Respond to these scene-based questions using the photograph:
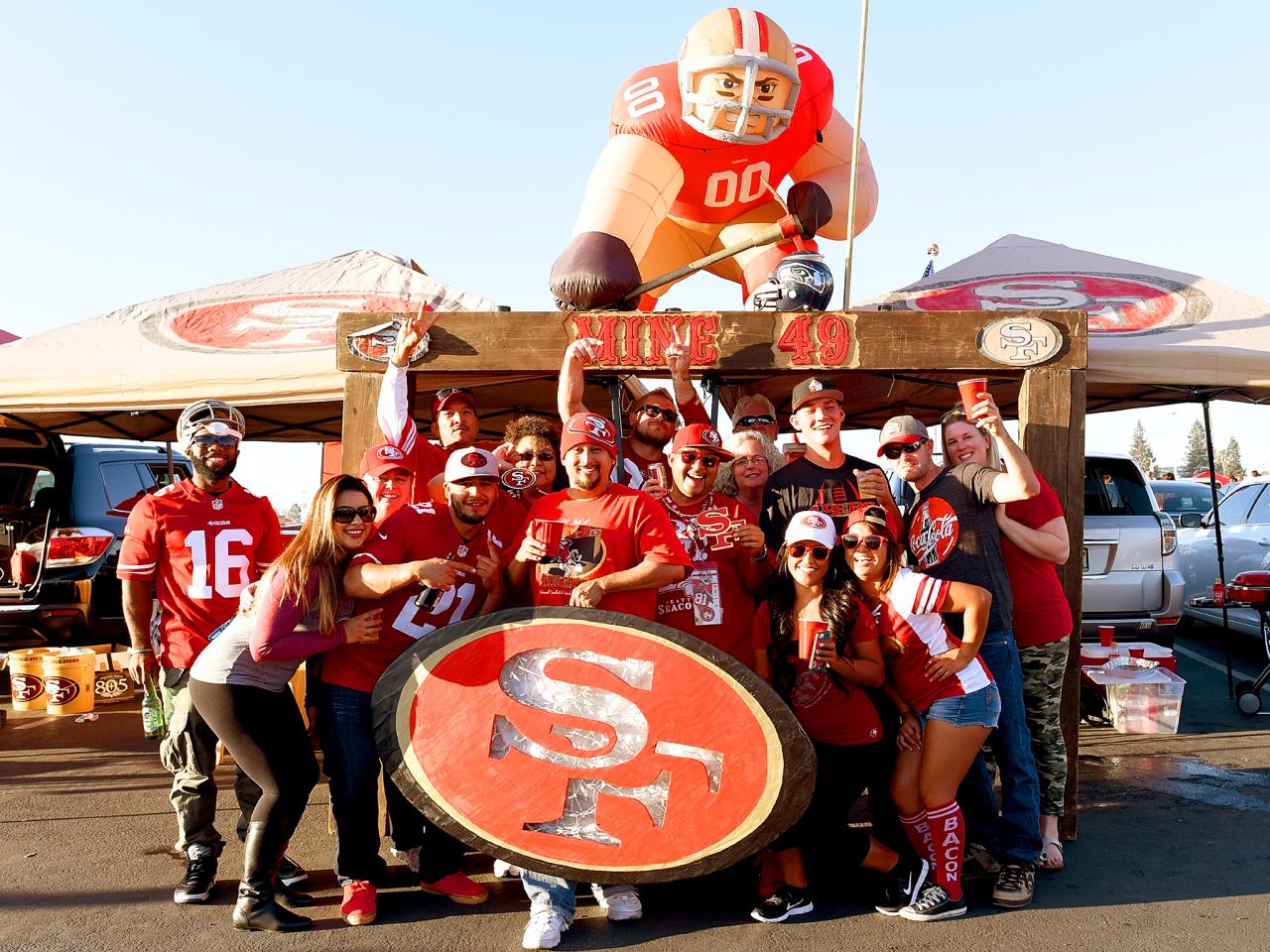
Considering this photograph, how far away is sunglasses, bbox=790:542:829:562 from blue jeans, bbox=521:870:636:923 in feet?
4.57

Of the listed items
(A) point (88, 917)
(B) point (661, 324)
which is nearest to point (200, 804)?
(A) point (88, 917)

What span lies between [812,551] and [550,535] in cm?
Answer: 92

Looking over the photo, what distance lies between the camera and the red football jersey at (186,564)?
152 inches

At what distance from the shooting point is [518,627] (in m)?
3.20

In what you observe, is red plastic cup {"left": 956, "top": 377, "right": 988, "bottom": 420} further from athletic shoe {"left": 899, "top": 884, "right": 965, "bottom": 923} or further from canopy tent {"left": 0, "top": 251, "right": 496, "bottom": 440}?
canopy tent {"left": 0, "top": 251, "right": 496, "bottom": 440}

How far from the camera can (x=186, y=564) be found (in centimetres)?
387

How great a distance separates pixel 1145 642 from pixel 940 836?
4.32 metres

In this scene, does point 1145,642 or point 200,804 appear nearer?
point 200,804

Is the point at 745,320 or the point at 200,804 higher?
the point at 745,320

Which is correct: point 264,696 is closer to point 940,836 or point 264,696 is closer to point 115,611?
point 940,836

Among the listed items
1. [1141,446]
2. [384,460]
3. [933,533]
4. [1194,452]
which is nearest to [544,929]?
[384,460]

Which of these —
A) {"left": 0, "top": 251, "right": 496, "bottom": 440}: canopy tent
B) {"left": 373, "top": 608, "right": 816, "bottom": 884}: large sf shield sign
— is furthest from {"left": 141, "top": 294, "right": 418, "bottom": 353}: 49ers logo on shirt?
{"left": 373, "top": 608, "right": 816, "bottom": 884}: large sf shield sign

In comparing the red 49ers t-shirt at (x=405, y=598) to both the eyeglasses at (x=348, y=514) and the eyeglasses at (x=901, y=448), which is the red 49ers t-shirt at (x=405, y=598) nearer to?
the eyeglasses at (x=348, y=514)

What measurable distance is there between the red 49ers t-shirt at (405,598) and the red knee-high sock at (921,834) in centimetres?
178
